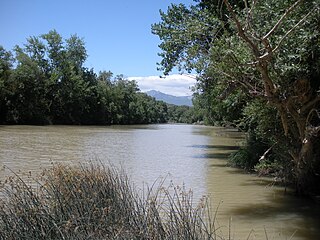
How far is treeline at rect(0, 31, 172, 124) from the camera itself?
5997 cm

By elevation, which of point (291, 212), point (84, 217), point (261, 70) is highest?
point (261, 70)

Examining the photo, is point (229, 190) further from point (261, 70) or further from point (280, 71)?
point (261, 70)

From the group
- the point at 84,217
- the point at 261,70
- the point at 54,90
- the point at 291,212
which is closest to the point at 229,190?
the point at 291,212

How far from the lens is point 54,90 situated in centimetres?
7012

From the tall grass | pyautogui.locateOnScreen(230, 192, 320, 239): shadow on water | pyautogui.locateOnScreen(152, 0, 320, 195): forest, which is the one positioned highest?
pyautogui.locateOnScreen(152, 0, 320, 195): forest

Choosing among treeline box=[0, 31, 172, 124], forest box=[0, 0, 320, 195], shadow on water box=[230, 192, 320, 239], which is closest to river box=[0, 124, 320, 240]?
shadow on water box=[230, 192, 320, 239]

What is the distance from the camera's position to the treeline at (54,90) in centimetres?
5997

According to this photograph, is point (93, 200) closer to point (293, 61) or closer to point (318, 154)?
point (293, 61)

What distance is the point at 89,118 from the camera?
7788cm

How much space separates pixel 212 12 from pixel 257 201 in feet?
31.5

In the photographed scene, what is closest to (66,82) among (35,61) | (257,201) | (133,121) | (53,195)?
(35,61)

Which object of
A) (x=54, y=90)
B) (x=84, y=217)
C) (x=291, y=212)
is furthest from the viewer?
(x=54, y=90)

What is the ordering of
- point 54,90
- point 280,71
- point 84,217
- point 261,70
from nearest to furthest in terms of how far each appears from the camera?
point 84,217 < point 261,70 < point 280,71 < point 54,90

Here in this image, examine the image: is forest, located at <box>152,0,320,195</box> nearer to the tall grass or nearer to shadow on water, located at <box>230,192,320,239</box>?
shadow on water, located at <box>230,192,320,239</box>
